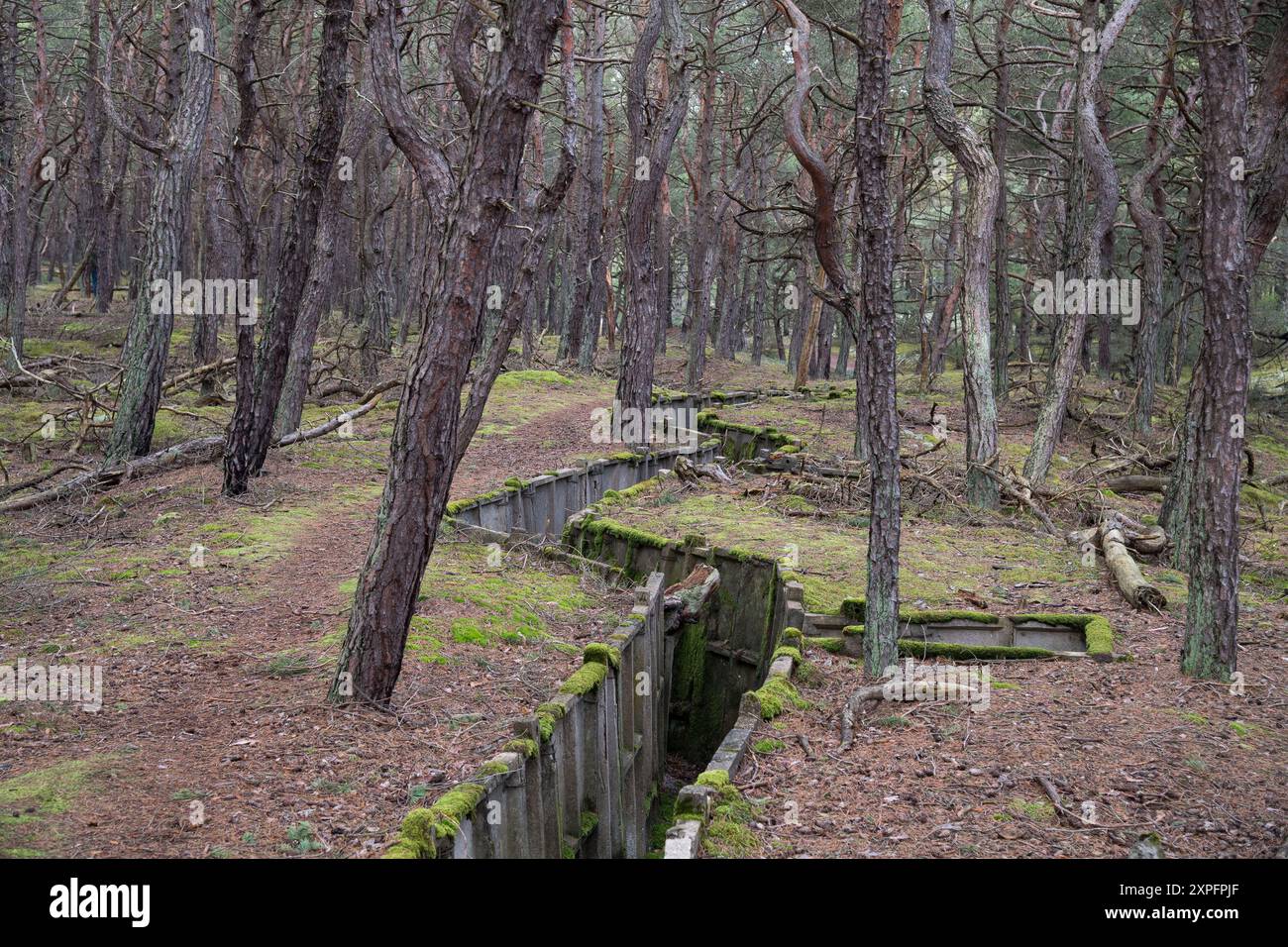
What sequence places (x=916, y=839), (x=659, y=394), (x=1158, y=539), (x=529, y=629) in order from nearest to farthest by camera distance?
(x=916, y=839)
(x=529, y=629)
(x=1158, y=539)
(x=659, y=394)

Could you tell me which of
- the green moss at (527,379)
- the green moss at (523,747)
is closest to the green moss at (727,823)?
the green moss at (523,747)

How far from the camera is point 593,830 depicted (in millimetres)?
7367

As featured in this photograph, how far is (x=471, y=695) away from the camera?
23.4 feet

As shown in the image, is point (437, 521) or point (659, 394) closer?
point (437, 521)

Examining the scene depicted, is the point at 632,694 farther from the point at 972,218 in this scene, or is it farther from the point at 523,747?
the point at 972,218

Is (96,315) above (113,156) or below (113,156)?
below

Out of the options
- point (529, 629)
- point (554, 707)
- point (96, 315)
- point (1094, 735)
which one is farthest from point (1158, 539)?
point (96, 315)

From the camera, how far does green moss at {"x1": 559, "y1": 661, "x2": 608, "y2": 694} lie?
693 cm

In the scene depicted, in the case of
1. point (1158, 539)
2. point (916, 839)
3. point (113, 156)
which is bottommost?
point (916, 839)

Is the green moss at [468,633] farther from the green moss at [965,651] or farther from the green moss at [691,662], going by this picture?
the green moss at [965,651]

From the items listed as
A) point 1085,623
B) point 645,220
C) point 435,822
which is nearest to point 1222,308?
point 1085,623

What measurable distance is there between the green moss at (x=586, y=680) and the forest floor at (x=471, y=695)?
40 centimetres

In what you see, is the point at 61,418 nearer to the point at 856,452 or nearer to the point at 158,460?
the point at 158,460

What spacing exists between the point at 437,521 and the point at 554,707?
137 centimetres
